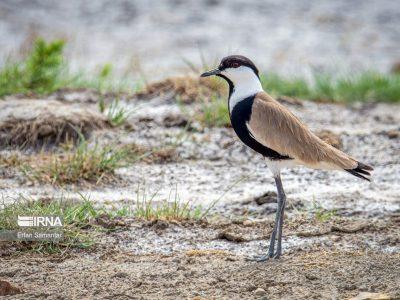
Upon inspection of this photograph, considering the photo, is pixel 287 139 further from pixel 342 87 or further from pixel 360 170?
pixel 342 87

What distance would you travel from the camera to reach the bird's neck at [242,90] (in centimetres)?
595

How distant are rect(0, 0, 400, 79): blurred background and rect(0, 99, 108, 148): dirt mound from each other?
387cm

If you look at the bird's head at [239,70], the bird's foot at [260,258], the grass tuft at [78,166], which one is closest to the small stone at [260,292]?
the bird's foot at [260,258]

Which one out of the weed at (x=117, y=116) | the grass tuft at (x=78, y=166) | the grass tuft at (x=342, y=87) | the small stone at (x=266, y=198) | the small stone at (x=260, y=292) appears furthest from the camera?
the grass tuft at (x=342, y=87)

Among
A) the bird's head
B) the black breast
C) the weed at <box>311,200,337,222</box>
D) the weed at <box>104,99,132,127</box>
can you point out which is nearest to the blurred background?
the weed at <box>104,99,132,127</box>

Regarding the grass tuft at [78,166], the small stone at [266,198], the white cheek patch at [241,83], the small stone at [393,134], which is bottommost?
the small stone at [266,198]

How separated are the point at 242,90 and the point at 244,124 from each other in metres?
0.22

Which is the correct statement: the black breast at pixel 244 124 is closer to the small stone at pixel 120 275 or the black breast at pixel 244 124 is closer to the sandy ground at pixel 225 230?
the sandy ground at pixel 225 230

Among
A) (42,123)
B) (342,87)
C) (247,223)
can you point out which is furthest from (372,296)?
(342,87)

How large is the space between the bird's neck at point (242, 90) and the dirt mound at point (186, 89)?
296 cm

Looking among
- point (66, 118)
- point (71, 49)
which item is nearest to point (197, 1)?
point (71, 49)

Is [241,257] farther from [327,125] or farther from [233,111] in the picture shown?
[327,125]

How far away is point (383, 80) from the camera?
10.4m

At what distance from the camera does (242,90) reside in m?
5.96
